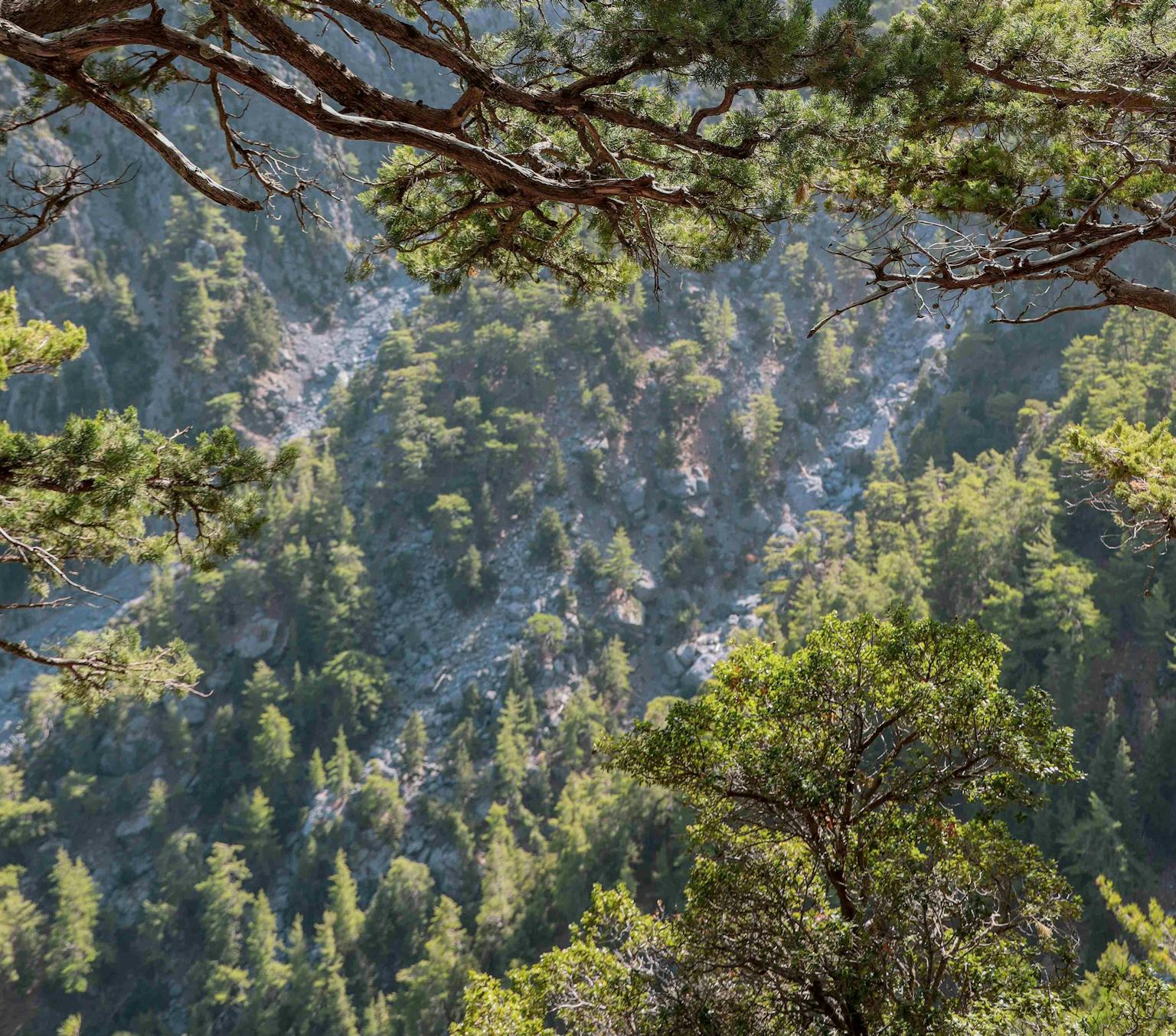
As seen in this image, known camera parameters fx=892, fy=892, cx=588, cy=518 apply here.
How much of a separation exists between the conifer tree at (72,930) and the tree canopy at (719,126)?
26.7m

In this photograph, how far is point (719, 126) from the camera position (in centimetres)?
443

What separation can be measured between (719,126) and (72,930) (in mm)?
28277

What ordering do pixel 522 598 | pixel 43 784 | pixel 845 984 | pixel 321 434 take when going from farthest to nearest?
pixel 321 434 → pixel 522 598 → pixel 43 784 → pixel 845 984

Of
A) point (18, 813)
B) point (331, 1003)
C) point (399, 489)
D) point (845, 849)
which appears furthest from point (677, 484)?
point (845, 849)

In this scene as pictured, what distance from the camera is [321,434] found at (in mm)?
36719

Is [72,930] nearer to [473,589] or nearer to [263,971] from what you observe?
[263,971]

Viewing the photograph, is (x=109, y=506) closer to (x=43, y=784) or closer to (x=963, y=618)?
(x=963, y=618)

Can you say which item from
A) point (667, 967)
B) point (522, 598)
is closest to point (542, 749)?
point (522, 598)

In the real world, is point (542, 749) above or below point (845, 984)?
above

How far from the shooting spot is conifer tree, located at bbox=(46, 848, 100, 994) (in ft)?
79.5

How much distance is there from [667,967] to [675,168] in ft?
13.6

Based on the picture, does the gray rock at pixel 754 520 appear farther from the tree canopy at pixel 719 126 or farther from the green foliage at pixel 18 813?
the tree canopy at pixel 719 126

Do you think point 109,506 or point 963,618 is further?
point 963,618

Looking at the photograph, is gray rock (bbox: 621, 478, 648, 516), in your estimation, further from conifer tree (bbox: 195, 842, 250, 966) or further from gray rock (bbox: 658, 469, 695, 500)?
conifer tree (bbox: 195, 842, 250, 966)
